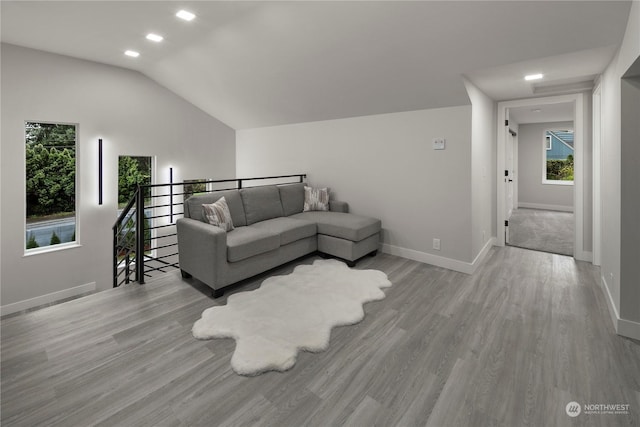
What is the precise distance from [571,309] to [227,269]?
10.1 feet

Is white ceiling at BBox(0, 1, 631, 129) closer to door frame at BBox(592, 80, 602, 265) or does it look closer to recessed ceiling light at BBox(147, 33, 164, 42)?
recessed ceiling light at BBox(147, 33, 164, 42)

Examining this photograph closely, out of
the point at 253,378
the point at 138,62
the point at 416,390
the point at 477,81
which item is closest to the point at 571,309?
the point at 416,390

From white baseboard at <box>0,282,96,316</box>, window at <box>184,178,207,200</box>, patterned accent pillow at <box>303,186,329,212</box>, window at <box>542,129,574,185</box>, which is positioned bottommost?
white baseboard at <box>0,282,96,316</box>

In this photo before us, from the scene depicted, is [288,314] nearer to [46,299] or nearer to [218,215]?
[218,215]

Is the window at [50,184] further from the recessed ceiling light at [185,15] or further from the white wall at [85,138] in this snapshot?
the recessed ceiling light at [185,15]

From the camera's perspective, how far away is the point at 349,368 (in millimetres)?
2002

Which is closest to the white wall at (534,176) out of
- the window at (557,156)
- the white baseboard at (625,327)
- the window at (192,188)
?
the window at (557,156)

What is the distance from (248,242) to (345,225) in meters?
1.25

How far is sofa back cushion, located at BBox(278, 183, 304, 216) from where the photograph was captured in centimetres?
455

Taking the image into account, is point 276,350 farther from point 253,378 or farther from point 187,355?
point 187,355

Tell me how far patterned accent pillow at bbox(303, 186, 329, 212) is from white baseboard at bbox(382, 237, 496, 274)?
3.44 ft

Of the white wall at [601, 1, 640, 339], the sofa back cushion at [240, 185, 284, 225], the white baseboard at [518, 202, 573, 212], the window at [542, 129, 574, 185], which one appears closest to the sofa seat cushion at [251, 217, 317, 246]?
the sofa back cushion at [240, 185, 284, 225]

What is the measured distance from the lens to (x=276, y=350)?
2137mm

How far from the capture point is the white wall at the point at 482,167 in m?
3.74
